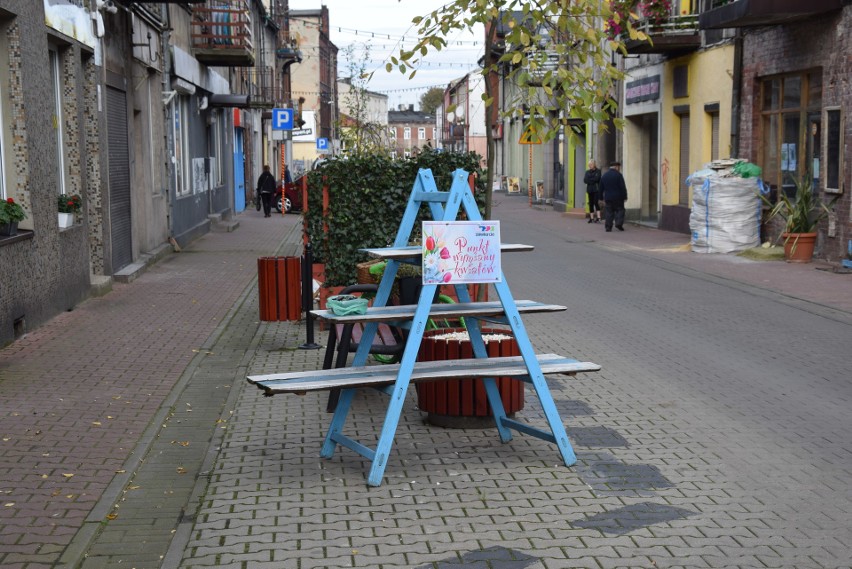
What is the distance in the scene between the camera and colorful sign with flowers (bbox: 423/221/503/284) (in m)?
6.30

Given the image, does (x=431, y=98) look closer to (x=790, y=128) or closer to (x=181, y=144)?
(x=181, y=144)

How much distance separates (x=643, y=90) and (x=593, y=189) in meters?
3.01

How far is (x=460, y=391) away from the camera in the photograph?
24.2ft

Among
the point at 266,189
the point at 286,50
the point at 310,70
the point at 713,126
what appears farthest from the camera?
the point at 310,70

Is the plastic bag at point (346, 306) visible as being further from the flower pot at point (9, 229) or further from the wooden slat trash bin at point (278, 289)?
the flower pot at point (9, 229)

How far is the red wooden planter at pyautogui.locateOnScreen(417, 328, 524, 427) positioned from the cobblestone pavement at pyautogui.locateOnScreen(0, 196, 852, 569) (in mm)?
142

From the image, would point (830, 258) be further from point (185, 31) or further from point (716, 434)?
point (185, 31)

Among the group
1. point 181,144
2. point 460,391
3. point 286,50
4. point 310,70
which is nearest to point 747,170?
point 181,144

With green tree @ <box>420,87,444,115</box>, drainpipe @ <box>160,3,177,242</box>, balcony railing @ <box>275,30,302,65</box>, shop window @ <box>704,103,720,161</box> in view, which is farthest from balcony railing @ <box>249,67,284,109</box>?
green tree @ <box>420,87,444,115</box>

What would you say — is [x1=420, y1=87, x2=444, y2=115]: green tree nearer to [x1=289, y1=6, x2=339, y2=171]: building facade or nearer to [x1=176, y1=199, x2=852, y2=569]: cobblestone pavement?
[x1=289, y1=6, x2=339, y2=171]: building facade

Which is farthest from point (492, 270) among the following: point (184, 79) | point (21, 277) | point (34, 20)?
point (184, 79)

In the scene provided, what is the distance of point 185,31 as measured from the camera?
2561 centimetres

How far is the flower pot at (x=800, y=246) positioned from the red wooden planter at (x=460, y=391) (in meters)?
12.7

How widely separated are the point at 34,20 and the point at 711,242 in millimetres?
13213
